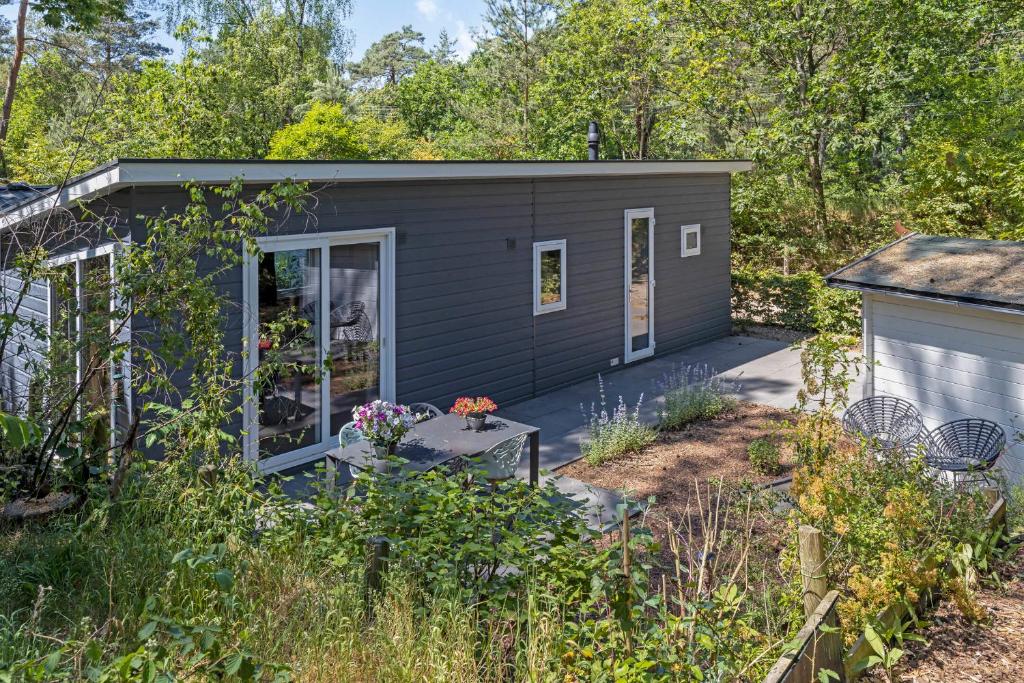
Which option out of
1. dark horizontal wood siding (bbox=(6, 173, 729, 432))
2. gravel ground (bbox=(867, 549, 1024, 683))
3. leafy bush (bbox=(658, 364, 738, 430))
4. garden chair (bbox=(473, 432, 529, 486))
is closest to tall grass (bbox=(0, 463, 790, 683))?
gravel ground (bbox=(867, 549, 1024, 683))

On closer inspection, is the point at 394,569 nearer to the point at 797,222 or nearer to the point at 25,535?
the point at 25,535

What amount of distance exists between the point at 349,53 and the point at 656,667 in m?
33.2

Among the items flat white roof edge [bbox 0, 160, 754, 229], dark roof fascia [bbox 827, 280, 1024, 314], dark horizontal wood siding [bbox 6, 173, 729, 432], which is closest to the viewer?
flat white roof edge [bbox 0, 160, 754, 229]

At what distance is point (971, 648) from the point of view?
11.6 feet

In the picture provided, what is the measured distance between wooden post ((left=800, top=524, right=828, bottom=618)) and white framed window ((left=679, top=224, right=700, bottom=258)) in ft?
28.0

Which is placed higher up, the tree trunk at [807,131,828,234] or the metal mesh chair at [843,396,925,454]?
the tree trunk at [807,131,828,234]

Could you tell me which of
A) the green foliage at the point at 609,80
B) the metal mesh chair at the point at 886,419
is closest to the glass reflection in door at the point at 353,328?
the metal mesh chair at the point at 886,419

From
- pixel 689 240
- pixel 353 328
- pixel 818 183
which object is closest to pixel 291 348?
pixel 353 328

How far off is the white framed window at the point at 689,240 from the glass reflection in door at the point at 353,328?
5326 mm

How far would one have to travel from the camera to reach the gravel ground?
11.0ft

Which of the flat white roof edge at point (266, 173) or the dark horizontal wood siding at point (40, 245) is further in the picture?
the dark horizontal wood siding at point (40, 245)

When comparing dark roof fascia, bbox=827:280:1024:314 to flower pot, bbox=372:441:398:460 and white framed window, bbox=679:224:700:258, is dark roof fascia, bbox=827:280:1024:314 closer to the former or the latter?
flower pot, bbox=372:441:398:460

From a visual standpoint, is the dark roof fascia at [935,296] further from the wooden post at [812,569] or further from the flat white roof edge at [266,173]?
the wooden post at [812,569]

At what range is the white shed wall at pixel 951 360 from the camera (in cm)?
631
